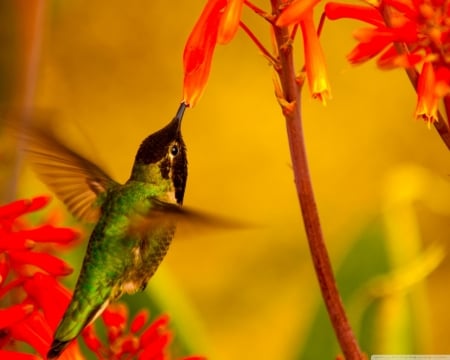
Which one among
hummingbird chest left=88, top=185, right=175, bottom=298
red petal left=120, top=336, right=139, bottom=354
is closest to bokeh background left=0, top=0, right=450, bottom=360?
hummingbird chest left=88, top=185, right=175, bottom=298

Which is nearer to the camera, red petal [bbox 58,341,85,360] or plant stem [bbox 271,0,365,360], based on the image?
plant stem [bbox 271,0,365,360]

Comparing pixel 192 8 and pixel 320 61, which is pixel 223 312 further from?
pixel 320 61

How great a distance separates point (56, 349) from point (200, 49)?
218mm

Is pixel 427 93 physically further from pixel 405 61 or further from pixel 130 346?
pixel 130 346

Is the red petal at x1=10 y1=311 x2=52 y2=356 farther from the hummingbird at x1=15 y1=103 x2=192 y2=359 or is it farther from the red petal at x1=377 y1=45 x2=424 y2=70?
the red petal at x1=377 y1=45 x2=424 y2=70

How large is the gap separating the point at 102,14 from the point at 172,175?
1.22 feet

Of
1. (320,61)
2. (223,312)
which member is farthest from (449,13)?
(223,312)

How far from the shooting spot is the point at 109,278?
678mm

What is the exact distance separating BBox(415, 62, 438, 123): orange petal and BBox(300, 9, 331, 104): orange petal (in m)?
0.07

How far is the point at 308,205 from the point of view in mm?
537

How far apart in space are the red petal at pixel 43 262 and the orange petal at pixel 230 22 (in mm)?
178

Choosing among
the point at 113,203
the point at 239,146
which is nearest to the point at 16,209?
the point at 113,203

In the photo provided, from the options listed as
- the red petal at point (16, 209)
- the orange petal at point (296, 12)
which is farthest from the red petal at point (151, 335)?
the orange petal at point (296, 12)

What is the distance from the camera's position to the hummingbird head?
647mm
